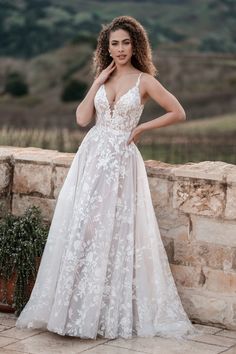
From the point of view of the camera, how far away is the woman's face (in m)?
5.45

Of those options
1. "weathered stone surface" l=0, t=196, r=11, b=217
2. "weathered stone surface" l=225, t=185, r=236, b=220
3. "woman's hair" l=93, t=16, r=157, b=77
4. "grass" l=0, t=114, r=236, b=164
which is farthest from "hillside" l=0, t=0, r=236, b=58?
"weathered stone surface" l=225, t=185, r=236, b=220

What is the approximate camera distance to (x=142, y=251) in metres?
5.41

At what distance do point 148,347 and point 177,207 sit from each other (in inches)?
36.0

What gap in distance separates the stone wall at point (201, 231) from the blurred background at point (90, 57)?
1905 cm

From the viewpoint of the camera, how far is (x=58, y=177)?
6051 mm

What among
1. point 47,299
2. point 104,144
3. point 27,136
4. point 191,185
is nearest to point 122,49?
point 104,144

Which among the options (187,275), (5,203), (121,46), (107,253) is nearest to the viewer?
(107,253)

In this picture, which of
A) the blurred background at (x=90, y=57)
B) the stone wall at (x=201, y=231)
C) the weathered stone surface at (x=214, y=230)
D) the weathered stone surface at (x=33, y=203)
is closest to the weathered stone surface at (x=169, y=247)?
the stone wall at (x=201, y=231)

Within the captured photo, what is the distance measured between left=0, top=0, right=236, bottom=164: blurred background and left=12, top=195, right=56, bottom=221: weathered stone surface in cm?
1856

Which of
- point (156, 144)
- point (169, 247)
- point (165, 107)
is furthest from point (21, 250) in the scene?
point (156, 144)

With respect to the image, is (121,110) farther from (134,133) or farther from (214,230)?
(214,230)

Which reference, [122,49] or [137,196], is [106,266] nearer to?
[137,196]

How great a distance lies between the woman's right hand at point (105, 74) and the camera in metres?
5.52

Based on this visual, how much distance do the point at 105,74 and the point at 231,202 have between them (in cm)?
102
